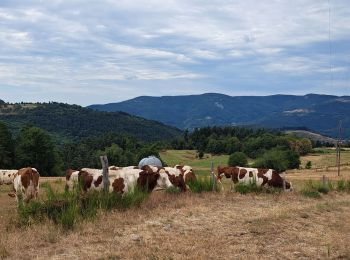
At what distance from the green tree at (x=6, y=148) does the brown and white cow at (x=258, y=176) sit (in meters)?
47.7

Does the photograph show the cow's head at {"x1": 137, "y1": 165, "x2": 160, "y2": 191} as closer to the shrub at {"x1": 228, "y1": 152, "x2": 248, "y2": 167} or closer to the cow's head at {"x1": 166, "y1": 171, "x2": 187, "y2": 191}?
the cow's head at {"x1": 166, "y1": 171, "x2": 187, "y2": 191}

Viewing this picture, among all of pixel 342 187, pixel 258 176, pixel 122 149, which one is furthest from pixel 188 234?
pixel 122 149

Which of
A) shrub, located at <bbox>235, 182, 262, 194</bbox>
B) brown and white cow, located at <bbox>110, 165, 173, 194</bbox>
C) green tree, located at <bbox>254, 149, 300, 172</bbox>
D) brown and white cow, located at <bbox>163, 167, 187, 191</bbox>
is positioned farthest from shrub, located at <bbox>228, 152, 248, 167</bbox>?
brown and white cow, located at <bbox>110, 165, 173, 194</bbox>

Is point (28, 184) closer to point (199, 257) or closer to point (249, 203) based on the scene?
point (249, 203)

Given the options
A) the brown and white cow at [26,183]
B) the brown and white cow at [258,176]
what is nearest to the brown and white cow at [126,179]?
the brown and white cow at [26,183]

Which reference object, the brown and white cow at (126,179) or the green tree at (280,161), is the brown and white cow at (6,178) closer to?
the brown and white cow at (126,179)

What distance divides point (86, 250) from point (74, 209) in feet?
9.55

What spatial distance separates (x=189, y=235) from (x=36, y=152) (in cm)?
6505

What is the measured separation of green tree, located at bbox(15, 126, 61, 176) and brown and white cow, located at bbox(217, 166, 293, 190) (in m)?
49.1

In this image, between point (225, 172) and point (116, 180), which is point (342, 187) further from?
point (116, 180)

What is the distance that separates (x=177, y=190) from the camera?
65.4 ft

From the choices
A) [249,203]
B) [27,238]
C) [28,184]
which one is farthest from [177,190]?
[27,238]

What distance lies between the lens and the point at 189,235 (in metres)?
11.8

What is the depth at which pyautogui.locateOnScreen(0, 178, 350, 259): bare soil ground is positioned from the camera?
10.0 metres
